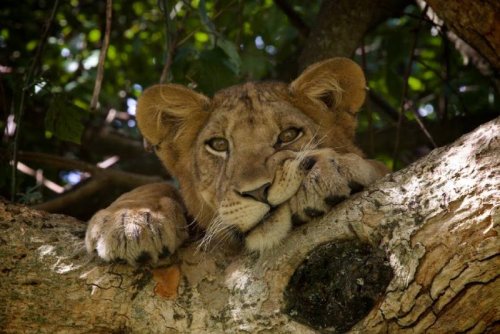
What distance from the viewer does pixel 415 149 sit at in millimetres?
7051

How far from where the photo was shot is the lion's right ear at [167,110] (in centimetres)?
468

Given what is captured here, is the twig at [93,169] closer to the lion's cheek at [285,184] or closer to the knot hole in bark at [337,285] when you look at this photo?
A: the lion's cheek at [285,184]

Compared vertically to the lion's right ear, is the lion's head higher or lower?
lower

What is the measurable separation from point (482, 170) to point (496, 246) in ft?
1.08

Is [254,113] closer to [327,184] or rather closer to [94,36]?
[327,184]

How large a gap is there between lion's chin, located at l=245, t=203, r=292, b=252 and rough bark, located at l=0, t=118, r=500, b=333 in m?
0.06

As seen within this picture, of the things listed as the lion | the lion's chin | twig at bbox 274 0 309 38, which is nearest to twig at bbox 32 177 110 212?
the lion

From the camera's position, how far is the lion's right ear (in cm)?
468

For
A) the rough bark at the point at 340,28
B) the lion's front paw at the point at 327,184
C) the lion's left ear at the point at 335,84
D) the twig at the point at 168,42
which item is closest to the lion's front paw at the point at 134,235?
the lion's front paw at the point at 327,184

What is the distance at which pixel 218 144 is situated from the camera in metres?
4.46

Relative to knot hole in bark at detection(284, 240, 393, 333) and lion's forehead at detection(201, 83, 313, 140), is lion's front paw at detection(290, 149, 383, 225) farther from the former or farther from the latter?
lion's forehead at detection(201, 83, 313, 140)

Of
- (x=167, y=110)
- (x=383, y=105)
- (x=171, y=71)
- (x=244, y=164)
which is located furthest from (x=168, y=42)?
(x=383, y=105)

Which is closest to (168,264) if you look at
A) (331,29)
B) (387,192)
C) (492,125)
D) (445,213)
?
(387,192)

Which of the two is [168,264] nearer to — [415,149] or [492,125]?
[492,125]
